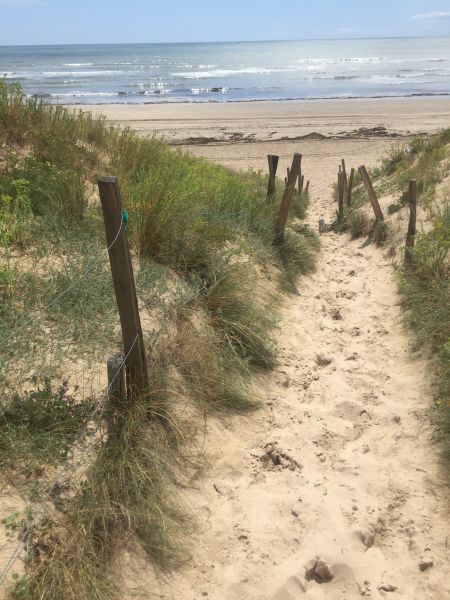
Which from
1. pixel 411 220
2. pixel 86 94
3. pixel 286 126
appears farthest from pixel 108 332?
pixel 86 94

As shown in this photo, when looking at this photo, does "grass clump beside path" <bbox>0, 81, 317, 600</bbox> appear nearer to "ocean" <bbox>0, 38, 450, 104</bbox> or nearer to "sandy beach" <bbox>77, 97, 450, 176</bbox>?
"sandy beach" <bbox>77, 97, 450, 176</bbox>

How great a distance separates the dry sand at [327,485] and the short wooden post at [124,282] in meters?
0.81

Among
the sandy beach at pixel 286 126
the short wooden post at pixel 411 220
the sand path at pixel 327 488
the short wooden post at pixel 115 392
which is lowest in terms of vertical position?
the sand path at pixel 327 488

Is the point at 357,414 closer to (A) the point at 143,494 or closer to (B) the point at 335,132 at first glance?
(A) the point at 143,494

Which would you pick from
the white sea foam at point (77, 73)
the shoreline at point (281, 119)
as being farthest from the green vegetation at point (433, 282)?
the white sea foam at point (77, 73)

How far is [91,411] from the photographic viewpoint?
3.38 meters

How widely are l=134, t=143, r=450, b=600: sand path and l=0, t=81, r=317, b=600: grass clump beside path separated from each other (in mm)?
→ 238

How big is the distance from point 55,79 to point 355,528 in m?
52.0

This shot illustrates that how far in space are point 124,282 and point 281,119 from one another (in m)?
25.8

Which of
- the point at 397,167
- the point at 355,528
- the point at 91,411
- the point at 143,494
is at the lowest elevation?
the point at 355,528

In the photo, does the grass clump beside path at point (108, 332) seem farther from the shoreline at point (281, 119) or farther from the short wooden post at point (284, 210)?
the shoreline at point (281, 119)

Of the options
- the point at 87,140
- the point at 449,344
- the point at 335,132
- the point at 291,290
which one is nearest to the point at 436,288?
the point at 449,344

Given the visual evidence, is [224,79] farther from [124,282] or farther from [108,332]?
[124,282]

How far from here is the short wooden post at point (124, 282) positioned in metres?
2.97
